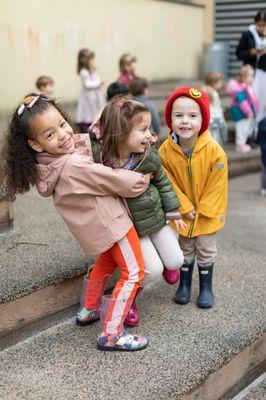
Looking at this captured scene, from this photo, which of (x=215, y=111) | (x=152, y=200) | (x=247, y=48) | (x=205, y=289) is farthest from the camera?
(x=247, y=48)

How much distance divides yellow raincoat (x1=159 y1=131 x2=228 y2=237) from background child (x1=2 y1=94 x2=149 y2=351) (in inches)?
14.6

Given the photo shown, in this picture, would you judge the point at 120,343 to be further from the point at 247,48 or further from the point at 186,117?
the point at 247,48

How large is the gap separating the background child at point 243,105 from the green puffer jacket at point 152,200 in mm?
4447

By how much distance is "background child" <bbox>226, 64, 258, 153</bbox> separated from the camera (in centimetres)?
687

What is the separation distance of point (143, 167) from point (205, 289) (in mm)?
924

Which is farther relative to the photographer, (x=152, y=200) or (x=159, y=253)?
(x=159, y=253)

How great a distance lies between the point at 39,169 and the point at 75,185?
7.6 inches

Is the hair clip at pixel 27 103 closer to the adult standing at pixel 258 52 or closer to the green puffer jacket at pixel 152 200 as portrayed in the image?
the green puffer jacket at pixel 152 200

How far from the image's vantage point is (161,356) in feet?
8.22

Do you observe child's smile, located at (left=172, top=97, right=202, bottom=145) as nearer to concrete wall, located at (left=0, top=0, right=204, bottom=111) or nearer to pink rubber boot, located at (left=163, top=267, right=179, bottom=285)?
pink rubber boot, located at (left=163, top=267, right=179, bottom=285)

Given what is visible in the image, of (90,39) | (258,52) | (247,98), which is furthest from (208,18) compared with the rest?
(247,98)

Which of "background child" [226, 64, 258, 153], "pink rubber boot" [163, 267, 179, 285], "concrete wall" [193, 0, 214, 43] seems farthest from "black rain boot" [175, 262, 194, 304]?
"concrete wall" [193, 0, 214, 43]

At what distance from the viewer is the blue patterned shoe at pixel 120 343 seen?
8.28 feet

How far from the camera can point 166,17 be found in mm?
9133
